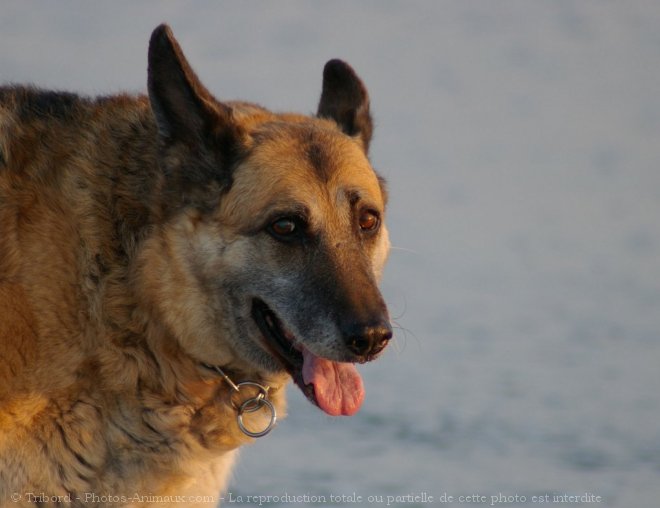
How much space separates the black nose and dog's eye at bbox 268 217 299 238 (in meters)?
0.46

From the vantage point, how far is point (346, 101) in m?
5.45

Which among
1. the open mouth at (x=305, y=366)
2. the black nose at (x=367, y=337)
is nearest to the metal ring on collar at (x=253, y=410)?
the open mouth at (x=305, y=366)

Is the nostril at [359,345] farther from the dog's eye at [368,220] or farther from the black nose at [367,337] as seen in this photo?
the dog's eye at [368,220]

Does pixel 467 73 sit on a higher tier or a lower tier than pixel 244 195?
lower

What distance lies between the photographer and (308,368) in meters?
4.62

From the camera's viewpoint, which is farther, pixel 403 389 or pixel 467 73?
pixel 467 73

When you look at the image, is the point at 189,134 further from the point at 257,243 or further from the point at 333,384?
the point at 333,384

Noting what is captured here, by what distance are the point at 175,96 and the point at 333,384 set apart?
1.30 meters

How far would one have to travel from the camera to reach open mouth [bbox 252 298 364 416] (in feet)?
15.2

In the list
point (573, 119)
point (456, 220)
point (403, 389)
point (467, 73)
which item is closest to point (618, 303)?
point (456, 220)

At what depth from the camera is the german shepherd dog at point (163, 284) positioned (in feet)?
14.8

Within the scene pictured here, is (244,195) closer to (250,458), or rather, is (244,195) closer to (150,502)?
(150,502)

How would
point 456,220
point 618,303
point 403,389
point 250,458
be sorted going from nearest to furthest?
point 250,458
point 403,389
point 618,303
point 456,220

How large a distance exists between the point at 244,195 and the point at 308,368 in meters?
0.72
